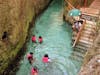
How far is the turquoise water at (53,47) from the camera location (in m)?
19.9

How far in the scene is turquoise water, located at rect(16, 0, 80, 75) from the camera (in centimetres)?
1992

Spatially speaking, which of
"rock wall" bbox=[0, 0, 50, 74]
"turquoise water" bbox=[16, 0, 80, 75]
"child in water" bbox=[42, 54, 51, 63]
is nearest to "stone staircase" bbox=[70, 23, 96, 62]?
"turquoise water" bbox=[16, 0, 80, 75]

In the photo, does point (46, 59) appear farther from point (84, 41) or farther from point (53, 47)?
point (84, 41)

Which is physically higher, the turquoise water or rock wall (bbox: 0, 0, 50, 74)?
rock wall (bbox: 0, 0, 50, 74)

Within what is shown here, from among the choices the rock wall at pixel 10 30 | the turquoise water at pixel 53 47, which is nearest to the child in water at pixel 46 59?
the turquoise water at pixel 53 47

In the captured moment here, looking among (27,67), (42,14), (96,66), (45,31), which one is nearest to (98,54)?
(96,66)

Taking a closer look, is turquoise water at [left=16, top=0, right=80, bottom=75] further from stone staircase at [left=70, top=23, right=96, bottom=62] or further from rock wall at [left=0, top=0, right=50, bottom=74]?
rock wall at [left=0, top=0, right=50, bottom=74]

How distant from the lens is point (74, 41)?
24.0 meters

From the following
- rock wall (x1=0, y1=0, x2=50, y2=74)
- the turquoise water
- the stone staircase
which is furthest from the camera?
the stone staircase

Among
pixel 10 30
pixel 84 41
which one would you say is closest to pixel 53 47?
pixel 84 41

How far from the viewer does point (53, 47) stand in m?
24.0

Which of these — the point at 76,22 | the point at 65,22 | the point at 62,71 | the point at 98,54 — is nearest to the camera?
the point at 98,54

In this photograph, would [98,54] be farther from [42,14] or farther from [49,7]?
[49,7]

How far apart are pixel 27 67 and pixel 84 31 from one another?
706 cm
